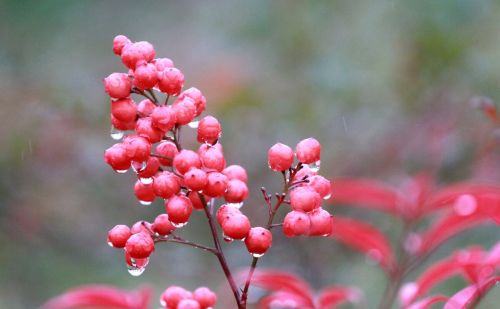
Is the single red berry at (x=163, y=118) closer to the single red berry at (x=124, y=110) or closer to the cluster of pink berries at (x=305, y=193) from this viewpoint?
the single red berry at (x=124, y=110)

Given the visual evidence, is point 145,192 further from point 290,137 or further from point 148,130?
point 290,137

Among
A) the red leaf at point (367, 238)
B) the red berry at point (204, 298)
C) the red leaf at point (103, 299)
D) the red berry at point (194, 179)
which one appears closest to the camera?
the red berry at point (194, 179)

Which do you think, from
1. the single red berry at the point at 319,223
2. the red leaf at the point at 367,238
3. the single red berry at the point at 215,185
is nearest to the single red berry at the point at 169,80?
the single red berry at the point at 215,185

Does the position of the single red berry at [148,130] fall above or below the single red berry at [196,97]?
below

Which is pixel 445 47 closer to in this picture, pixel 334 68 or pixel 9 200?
pixel 334 68

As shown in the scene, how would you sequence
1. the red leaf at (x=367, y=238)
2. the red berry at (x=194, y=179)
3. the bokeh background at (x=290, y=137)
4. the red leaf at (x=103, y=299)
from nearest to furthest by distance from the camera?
the red berry at (x=194, y=179), the red leaf at (x=103, y=299), the red leaf at (x=367, y=238), the bokeh background at (x=290, y=137)

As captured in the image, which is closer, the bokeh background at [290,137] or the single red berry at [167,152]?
the single red berry at [167,152]
